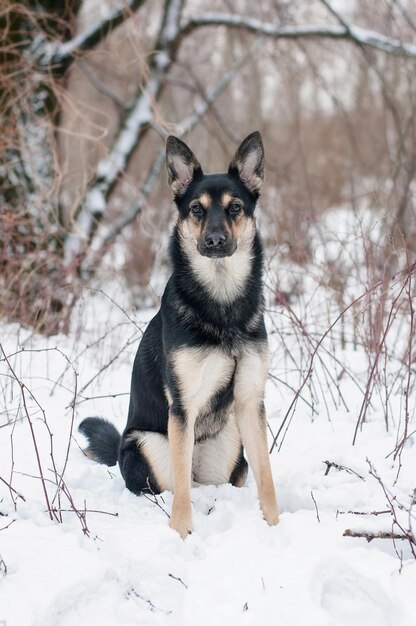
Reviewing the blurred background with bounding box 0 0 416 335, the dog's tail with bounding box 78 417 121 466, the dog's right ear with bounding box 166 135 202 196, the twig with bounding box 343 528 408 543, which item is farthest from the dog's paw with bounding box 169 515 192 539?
the blurred background with bounding box 0 0 416 335

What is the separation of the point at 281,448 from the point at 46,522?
5.18ft

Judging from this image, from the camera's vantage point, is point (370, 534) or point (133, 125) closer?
point (370, 534)

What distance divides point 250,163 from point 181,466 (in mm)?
1637

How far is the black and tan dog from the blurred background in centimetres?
132

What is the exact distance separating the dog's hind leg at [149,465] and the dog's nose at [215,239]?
1070 millimetres

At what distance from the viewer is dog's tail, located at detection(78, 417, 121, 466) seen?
3.90 metres

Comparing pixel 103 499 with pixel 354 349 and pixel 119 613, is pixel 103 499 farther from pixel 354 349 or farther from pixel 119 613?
pixel 354 349

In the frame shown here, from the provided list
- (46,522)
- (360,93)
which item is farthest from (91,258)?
(360,93)

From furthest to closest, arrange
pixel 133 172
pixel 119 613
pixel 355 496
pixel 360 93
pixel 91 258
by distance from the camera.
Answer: pixel 360 93, pixel 133 172, pixel 91 258, pixel 355 496, pixel 119 613

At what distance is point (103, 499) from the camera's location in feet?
11.1

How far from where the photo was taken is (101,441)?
3.93 meters

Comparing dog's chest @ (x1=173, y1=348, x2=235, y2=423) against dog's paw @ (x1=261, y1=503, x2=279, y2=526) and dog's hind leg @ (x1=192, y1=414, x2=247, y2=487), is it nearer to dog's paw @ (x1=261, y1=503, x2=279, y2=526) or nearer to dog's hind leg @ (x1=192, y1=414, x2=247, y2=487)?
dog's hind leg @ (x1=192, y1=414, x2=247, y2=487)

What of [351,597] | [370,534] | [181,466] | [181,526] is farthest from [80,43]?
[351,597]

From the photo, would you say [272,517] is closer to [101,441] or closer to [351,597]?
[351,597]
